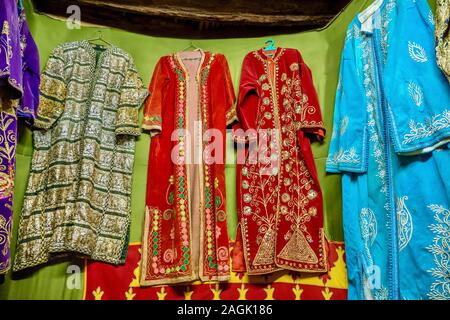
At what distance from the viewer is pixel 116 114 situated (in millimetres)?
1940

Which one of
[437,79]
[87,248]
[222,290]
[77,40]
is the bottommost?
[222,290]

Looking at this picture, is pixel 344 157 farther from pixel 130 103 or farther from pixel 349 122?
pixel 130 103

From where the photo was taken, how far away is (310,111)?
1.87 meters

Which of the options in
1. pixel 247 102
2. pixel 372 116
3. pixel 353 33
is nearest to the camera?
pixel 372 116

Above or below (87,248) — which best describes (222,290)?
below

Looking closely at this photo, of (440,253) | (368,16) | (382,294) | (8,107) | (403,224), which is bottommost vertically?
(382,294)

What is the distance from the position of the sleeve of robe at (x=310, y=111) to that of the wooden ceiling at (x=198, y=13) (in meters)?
0.54

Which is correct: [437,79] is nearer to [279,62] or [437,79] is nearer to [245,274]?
[279,62]

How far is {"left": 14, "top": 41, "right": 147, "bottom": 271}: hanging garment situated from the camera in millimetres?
1660

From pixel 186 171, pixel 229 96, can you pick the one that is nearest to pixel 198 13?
pixel 229 96

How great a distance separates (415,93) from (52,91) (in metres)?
1.74

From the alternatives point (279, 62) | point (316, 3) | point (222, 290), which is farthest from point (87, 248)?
point (316, 3)

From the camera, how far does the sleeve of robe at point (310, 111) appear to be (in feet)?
6.07

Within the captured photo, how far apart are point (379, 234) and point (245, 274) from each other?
2.15ft
